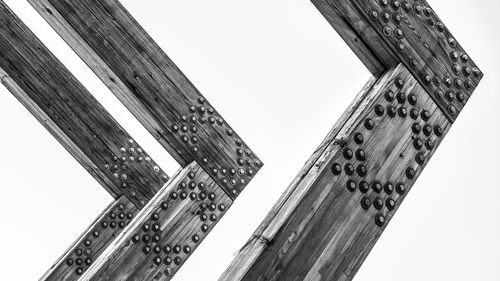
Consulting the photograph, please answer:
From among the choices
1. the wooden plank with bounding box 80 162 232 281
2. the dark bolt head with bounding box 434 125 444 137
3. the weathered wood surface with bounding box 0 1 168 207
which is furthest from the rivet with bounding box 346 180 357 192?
the weathered wood surface with bounding box 0 1 168 207

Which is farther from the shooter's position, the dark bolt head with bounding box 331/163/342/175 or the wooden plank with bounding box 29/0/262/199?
the wooden plank with bounding box 29/0/262/199

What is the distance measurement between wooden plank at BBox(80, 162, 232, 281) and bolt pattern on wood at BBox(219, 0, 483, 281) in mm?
3585

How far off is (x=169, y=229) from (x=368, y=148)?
376 centimetres

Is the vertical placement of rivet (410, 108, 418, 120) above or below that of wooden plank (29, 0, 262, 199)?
below

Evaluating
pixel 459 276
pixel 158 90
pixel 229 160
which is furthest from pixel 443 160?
pixel 158 90

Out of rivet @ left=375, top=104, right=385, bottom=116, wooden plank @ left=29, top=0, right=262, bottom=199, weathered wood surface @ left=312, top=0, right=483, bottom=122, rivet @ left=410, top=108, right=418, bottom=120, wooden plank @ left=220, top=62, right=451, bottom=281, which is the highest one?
wooden plank @ left=29, top=0, right=262, bottom=199

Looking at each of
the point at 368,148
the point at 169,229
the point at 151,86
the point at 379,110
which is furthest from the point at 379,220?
the point at 169,229

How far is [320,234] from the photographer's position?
12.5 feet

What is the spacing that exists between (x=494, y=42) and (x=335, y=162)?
551cm

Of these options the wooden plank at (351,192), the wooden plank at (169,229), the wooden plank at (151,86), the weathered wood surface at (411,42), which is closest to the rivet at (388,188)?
the wooden plank at (351,192)

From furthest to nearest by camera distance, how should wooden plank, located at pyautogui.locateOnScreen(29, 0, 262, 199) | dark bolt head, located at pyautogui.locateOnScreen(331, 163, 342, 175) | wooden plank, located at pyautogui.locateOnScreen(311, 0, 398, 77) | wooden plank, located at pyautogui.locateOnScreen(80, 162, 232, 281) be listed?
wooden plank, located at pyautogui.locateOnScreen(80, 162, 232, 281) < wooden plank, located at pyautogui.locateOnScreen(29, 0, 262, 199) < wooden plank, located at pyautogui.locateOnScreen(311, 0, 398, 77) < dark bolt head, located at pyautogui.locateOnScreen(331, 163, 342, 175)

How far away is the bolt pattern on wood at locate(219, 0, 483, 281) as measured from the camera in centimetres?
374

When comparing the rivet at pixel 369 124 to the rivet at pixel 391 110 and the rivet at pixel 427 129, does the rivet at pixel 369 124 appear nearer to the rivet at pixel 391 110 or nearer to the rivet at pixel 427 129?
the rivet at pixel 391 110

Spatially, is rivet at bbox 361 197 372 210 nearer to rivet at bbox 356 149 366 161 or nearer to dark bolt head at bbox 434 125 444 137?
rivet at bbox 356 149 366 161
